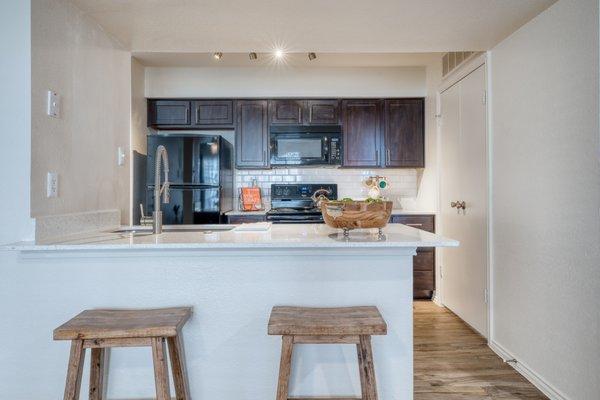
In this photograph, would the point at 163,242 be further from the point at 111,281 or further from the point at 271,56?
the point at 271,56

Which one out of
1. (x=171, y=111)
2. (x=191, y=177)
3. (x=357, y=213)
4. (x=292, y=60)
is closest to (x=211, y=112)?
(x=171, y=111)

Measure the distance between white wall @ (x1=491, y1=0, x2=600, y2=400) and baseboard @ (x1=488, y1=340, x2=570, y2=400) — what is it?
0.02m

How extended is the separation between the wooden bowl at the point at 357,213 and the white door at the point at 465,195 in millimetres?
1404

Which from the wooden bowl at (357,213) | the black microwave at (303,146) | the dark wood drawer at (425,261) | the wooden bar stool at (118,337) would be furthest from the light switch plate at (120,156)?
the dark wood drawer at (425,261)

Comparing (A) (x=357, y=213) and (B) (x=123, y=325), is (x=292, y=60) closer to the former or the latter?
(A) (x=357, y=213)

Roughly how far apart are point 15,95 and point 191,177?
1825mm

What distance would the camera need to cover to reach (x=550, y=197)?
191cm

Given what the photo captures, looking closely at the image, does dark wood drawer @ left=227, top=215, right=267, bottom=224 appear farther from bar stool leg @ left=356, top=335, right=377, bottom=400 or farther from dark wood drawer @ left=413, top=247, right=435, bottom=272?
bar stool leg @ left=356, top=335, right=377, bottom=400

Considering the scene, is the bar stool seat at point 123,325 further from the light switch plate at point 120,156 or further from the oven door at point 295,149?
the oven door at point 295,149

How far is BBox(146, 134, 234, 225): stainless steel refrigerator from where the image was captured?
3.32 meters

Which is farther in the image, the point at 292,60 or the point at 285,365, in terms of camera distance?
the point at 292,60

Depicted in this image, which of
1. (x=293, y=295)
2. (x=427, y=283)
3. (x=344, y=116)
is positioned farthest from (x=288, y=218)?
(x=293, y=295)

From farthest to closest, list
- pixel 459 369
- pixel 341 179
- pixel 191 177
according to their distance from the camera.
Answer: pixel 341 179 < pixel 191 177 < pixel 459 369

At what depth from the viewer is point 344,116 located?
387cm
